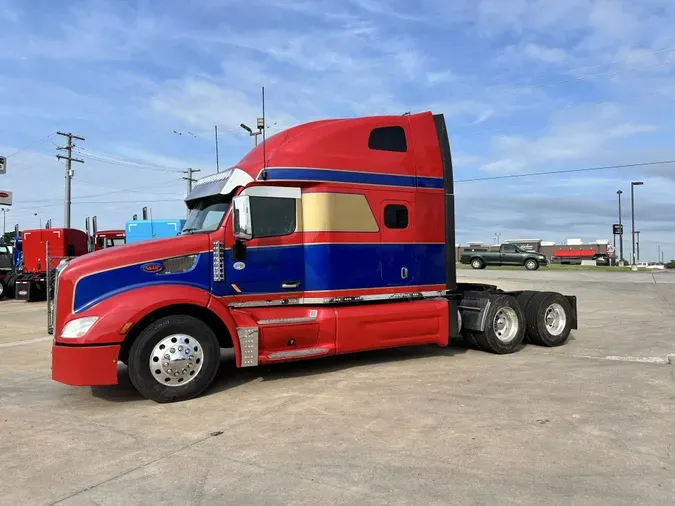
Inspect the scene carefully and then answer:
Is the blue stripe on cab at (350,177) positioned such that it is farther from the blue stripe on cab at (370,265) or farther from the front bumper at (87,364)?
the front bumper at (87,364)

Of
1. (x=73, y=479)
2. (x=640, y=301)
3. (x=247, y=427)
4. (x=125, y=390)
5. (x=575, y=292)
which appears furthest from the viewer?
(x=575, y=292)

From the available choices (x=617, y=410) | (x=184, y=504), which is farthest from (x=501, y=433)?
(x=184, y=504)

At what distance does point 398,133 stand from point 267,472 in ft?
17.2

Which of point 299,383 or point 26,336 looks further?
point 26,336

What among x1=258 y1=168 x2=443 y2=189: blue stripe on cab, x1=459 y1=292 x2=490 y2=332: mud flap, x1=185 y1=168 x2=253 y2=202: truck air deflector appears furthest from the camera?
x1=459 y1=292 x2=490 y2=332: mud flap

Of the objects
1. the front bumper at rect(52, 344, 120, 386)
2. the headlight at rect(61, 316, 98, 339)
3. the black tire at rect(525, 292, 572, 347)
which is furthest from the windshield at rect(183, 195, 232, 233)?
the black tire at rect(525, 292, 572, 347)

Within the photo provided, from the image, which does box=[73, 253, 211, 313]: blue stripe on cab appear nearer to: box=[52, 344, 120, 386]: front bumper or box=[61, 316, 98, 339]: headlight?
box=[61, 316, 98, 339]: headlight

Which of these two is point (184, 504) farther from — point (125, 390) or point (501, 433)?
point (125, 390)

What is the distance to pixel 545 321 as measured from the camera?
910cm

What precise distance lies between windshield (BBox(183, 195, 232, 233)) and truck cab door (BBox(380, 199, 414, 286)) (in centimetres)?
219

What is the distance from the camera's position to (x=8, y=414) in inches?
223

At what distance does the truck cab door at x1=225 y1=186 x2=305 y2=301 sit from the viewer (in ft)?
21.3

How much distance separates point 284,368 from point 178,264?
7.79 ft

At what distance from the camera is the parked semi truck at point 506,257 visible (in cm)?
3619
